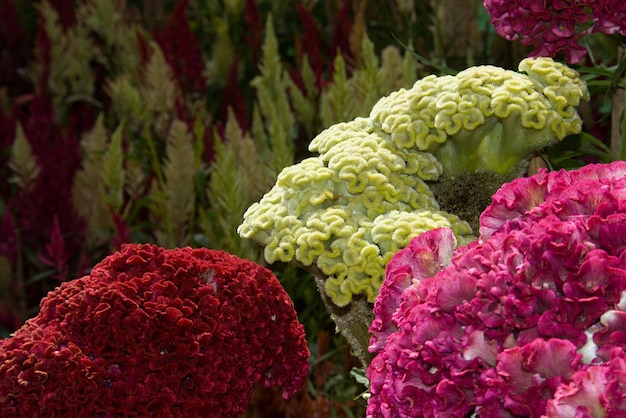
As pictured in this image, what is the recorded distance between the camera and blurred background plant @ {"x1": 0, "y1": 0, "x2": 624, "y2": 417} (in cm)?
208

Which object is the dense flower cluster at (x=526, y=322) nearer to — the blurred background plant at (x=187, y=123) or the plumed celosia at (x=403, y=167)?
the plumed celosia at (x=403, y=167)

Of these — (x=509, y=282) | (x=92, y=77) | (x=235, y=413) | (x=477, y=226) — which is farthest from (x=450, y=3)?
(x=509, y=282)

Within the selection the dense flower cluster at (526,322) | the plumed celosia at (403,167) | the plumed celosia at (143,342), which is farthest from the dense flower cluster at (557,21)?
the plumed celosia at (143,342)

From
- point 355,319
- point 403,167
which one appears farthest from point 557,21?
point 355,319

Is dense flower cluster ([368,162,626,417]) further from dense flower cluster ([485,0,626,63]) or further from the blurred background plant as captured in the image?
the blurred background plant

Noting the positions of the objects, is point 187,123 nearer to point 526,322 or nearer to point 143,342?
point 143,342

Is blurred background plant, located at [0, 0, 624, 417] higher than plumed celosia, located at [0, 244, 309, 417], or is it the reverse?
plumed celosia, located at [0, 244, 309, 417]

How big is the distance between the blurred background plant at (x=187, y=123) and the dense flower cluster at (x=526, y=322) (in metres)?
0.59

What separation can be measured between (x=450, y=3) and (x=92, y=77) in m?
1.34

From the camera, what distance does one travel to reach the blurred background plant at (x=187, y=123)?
2.08 m

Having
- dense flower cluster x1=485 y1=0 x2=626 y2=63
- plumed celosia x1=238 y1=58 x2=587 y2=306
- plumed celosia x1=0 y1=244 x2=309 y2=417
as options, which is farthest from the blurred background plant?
plumed celosia x1=0 y1=244 x2=309 y2=417

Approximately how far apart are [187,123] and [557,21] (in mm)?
1489

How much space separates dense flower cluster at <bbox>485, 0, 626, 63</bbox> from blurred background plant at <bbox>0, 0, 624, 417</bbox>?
105 millimetres

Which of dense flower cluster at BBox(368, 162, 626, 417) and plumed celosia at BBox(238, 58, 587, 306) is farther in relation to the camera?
plumed celosia at BBox(238, 58, 587, 306)
